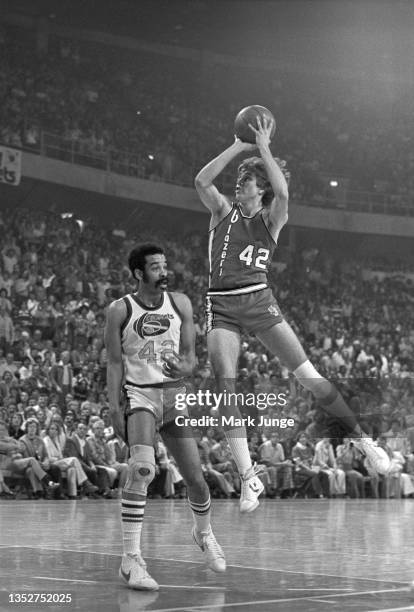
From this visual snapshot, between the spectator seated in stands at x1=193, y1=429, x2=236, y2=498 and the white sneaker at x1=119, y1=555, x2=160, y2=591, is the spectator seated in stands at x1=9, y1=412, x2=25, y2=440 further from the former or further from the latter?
the white sneaker at x1=119, y1=555, x2=160, y2=591

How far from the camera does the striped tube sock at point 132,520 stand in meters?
7.11

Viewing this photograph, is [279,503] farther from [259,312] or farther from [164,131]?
[164,131]

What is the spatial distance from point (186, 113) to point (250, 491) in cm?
2970

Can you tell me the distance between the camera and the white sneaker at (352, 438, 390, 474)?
7.68 metres

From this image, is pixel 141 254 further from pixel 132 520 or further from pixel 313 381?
pixel 132 520

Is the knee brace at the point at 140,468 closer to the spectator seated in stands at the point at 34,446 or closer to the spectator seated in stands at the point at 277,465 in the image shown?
the spectator seated in stands at the point at 34,446

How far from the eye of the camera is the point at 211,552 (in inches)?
302

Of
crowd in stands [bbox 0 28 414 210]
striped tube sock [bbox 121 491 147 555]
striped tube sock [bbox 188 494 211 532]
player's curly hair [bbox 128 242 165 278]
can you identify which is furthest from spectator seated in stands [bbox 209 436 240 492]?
crowd in stands [bbox 0 28 414 210]

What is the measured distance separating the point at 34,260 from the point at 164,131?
38.4 ft

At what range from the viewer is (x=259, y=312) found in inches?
303

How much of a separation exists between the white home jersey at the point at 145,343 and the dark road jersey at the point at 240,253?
2.19 ft

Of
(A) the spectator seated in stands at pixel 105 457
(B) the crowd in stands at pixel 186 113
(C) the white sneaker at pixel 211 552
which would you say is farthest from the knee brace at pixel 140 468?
(B) the crowd in stands at pixel 186 113

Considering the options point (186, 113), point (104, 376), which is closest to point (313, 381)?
point (104, 376)

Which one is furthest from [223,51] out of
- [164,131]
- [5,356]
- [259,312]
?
[259,312]
